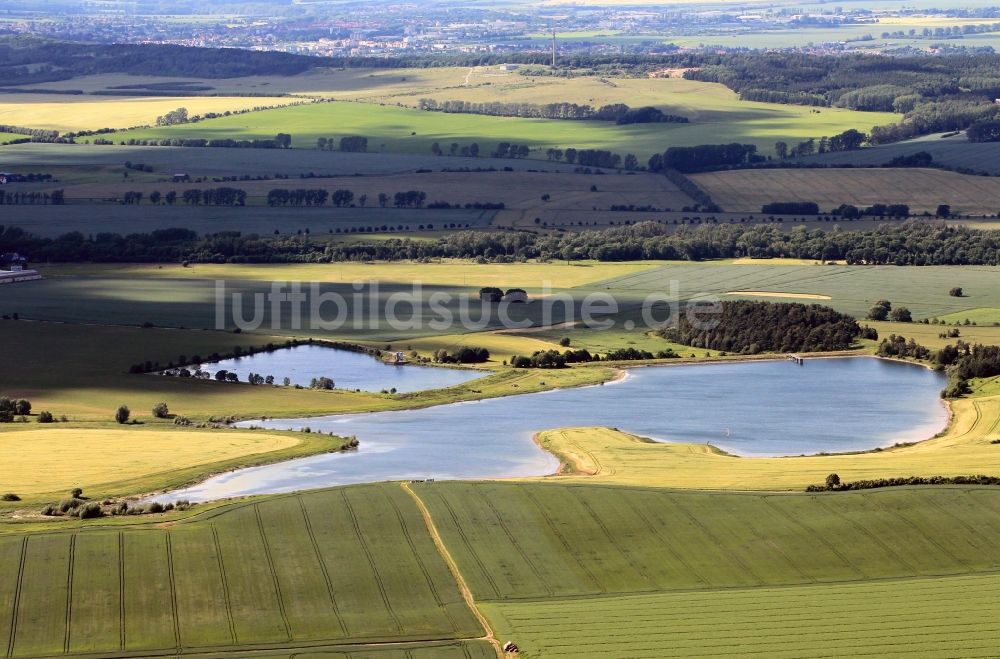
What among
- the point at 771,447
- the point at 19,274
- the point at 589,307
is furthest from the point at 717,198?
the point at 771,447

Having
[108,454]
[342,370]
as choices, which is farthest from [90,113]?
[108,454]

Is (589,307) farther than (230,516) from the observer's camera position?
Yes

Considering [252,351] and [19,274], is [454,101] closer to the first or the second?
[19,274]

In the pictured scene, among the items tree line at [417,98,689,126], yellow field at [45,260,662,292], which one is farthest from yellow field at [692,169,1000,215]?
A: tree line at [417,98,689,126]

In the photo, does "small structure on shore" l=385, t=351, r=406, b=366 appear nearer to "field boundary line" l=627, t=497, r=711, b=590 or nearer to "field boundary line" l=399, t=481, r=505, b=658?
"field boundary line" l=399, t=481, r=505, b=658

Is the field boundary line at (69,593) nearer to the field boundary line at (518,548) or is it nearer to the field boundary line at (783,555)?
the field boundary line at (518,548)

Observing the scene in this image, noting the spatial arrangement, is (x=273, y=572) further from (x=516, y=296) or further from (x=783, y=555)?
(x=516, y=296)

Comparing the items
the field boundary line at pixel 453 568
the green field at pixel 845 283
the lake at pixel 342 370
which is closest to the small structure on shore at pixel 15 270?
the lake at pixel 342 370

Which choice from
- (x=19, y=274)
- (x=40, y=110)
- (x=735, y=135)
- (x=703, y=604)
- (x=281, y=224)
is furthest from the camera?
(x=40, y=110)
